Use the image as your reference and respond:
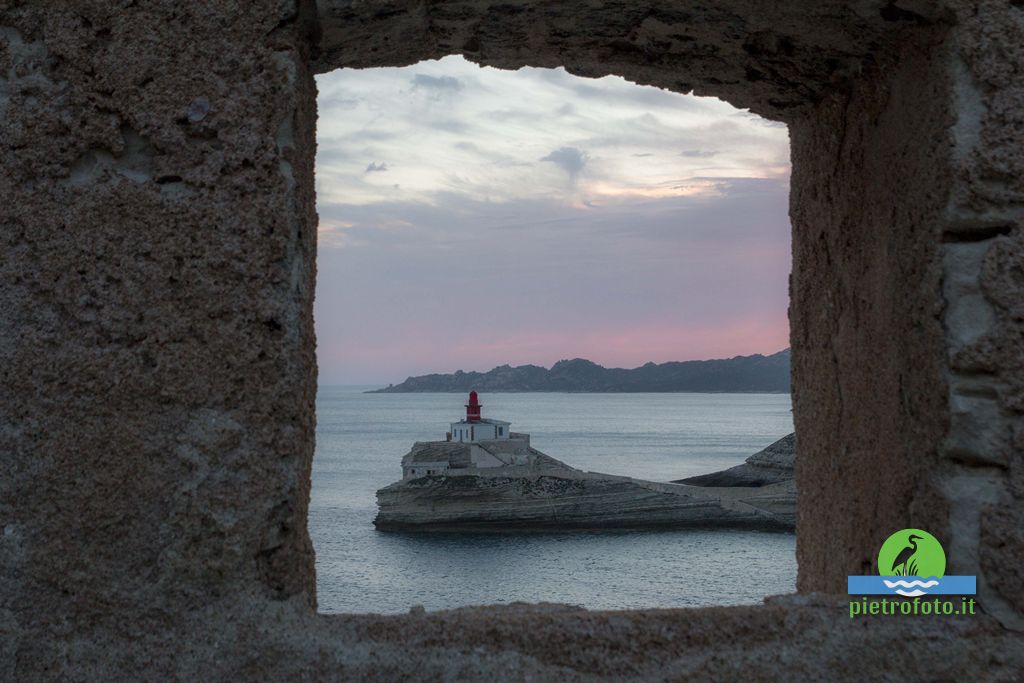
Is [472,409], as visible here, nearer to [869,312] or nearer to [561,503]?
[561,503]

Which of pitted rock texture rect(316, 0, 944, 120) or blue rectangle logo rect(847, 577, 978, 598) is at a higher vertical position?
pitted rock texture rect(316, 0, 944, 120)

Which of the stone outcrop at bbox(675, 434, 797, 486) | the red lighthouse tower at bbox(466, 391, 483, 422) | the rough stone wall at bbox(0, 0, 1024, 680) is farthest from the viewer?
the red lighthouse tower at bbox(466, 391, 483, 422)

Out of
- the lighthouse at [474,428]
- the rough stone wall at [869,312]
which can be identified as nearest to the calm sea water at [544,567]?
the lighthouse at [474,428]

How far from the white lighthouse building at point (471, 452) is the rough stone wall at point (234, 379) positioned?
792 inches

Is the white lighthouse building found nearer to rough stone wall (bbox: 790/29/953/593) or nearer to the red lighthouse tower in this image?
the red lighthouse tower

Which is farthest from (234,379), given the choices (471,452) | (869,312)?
(471,452)

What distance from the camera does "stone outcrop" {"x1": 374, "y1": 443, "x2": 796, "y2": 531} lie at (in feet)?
69.6

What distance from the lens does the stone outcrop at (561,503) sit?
21.2m

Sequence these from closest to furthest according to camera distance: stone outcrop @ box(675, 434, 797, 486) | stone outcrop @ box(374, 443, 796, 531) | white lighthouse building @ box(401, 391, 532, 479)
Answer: stone outcrop @ box(374, 443, 796, 531), stone outcrop @ box(675, 434, 797, 486), white lighthouse building @ box(401, 391, 532, 479)

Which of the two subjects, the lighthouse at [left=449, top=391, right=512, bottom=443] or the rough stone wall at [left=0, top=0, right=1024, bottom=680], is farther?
the lighthouse at [left=449, top=391, right=512, bottom=443]

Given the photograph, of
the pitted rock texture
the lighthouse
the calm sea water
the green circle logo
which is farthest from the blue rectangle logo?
the lighthouse

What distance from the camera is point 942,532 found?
5.74 feet

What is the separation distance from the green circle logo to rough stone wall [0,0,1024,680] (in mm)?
37

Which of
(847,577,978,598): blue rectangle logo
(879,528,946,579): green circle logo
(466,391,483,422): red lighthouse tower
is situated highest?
(879,528,946,579): green circle logo
